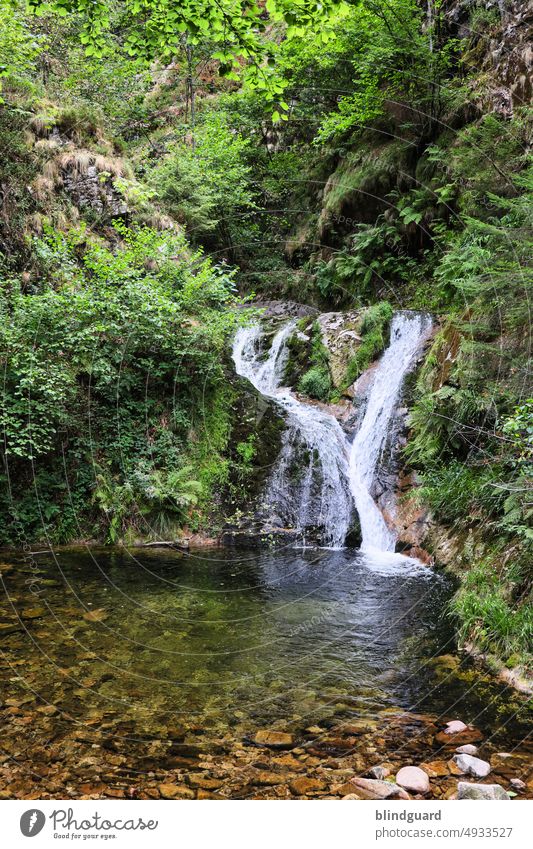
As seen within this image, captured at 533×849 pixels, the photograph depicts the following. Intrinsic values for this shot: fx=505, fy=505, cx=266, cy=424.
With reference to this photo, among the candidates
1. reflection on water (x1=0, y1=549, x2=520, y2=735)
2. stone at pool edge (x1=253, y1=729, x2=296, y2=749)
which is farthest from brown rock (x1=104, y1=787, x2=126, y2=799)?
stone at pool edge (x1=253, y1=729, x2=296, y2=749)

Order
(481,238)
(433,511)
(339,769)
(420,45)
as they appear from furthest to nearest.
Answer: (420,45) < (481,238) < (433,511) < (339,769)

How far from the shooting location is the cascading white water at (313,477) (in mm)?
10203

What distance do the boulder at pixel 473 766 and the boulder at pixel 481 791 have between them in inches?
11.1

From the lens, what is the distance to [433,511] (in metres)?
8.38

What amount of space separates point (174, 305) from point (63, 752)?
8090 mm

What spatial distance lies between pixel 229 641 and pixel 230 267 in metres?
8.87

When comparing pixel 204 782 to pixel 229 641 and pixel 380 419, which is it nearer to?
pixel 229 641

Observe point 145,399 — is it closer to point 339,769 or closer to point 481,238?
point 481,238

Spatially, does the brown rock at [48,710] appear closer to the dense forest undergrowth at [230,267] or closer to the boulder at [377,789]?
the boulder at [377,789]

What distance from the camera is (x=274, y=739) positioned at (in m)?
3.68

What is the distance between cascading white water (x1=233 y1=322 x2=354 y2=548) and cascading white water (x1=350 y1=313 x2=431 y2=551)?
29cm

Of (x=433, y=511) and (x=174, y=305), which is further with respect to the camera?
(x=174, y=305)

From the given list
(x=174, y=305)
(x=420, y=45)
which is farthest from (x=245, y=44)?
(x=420, y=45)

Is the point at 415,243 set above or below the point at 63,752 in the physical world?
above
